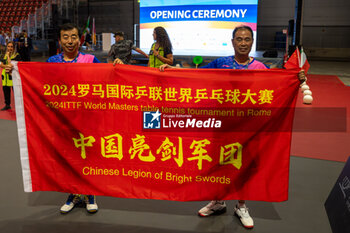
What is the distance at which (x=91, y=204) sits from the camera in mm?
2299

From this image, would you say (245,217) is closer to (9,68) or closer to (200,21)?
(9,68)

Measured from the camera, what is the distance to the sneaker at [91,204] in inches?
89.1

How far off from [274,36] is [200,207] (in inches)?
563

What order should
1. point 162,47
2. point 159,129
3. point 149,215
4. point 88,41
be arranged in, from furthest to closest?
point 88,41, point 162,47, point 149,215, point 159,129

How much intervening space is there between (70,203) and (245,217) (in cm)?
126

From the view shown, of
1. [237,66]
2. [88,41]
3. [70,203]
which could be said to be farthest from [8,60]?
[88,41]

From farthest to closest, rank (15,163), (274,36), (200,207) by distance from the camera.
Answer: (274,36) → (15,163) → (200,207)

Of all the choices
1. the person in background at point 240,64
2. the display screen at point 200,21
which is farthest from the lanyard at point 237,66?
the display screen at point 200,21

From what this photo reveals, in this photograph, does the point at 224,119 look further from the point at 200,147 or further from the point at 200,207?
the point at 200,207

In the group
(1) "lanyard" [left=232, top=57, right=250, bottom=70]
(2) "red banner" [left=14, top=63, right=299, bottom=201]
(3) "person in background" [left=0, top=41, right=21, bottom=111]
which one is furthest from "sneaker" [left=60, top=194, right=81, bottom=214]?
(3) "person in background" [left=0, top=41, right=21, bottom=111]

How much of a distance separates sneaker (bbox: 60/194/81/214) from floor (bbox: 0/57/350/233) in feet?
0.12

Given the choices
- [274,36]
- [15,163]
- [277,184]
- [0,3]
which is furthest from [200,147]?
[0,3]

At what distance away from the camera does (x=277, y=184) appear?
2010mm

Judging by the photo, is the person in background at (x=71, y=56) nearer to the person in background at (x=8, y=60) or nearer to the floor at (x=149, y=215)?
the floor at (x=149, y=215)
